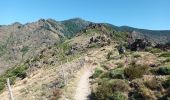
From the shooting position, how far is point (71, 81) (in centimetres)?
4138

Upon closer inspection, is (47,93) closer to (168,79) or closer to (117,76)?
(117,76)

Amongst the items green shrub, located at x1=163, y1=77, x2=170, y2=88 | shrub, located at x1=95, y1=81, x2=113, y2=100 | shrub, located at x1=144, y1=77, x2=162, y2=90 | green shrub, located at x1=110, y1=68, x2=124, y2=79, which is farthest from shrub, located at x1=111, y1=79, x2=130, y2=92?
green shrub, located at x1=110, y1=68, x2=124, y2=79

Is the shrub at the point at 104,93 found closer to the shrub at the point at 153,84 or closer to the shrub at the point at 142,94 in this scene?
the shrub at the point at 142,94

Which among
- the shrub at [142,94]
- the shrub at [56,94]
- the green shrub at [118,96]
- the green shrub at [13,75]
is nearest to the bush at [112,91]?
the green shrub at [118,96]

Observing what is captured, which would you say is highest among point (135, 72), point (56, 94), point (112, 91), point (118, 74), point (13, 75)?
point (135, 72)

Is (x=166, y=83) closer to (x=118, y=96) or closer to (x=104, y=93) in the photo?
(x=118, y=96)

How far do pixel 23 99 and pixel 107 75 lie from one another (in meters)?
10.2

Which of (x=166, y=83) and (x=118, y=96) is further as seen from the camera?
(x=166, y=83)

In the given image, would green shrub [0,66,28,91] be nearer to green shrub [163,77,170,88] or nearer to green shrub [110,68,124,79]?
green shrub [110,68,124,79]

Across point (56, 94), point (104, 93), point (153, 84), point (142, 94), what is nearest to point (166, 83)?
point (153, 84)

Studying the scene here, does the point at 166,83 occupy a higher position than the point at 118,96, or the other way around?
the point at 166,83

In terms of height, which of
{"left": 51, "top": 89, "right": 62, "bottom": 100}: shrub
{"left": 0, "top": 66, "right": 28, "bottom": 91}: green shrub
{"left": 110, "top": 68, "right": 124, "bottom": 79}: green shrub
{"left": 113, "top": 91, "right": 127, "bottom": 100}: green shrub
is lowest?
{"left": 0, "top": 66, "right": 28, "bottom": 91}: green shrub

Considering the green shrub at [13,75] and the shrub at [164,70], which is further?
the green shrub at [13,75]

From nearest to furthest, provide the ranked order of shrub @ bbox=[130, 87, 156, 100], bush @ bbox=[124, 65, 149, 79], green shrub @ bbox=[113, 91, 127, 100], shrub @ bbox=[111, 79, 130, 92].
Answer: shrub @ bbox=[130, 87, 156, 100] < green shrub @ bbox=[113, 91, 127, 100] < shrub @ bbox=[111, 79, 130, 92] < bush @ bbox=[124, 65, 149, 79]
